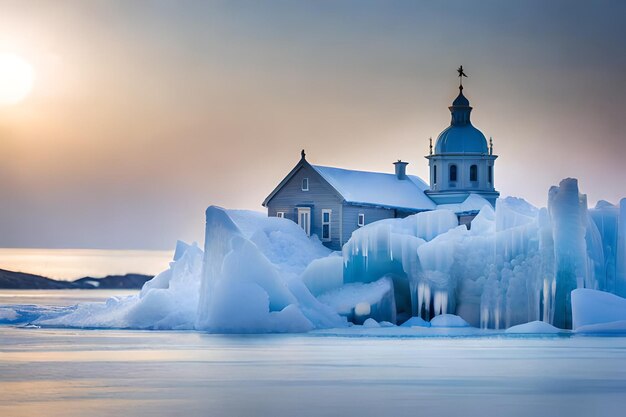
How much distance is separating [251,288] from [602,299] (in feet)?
36.9

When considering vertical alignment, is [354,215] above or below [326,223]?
above

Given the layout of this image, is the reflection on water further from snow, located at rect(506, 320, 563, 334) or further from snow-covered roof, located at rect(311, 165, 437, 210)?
snow-covered roof, located at rect(311, 165, 437, 210)

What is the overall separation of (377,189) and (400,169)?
14.2 feet

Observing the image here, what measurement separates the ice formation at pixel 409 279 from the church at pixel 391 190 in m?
7.87

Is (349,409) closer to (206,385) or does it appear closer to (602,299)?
(206,385)

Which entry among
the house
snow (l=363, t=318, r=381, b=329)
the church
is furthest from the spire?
snow (l=363, t=318, r=381, b=329)

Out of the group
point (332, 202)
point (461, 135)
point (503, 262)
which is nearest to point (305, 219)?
point (332, 202)

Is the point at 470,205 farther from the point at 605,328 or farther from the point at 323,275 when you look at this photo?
the point at 605,328

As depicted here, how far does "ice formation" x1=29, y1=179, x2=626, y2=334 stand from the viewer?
139 ft

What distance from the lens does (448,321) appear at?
149ft

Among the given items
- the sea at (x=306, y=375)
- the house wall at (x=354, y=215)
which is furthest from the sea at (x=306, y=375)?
the house wall at (x=354, y=215)

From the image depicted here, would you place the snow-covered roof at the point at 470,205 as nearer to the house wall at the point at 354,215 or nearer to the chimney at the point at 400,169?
the chimney at the point at 400,169

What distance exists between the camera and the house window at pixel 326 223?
5594 cm

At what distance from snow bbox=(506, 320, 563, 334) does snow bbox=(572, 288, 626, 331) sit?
32.6 inches
